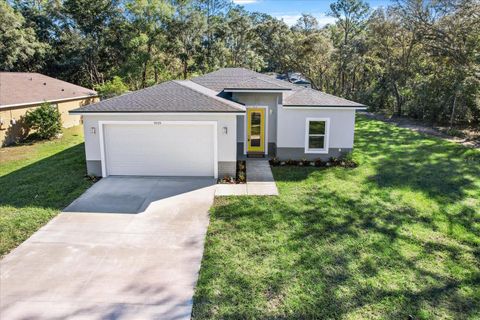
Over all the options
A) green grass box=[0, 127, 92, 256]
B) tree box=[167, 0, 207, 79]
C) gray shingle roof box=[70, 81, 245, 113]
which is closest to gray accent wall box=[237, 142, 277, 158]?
gray shingle roof box=[70, 81, 245, 113]

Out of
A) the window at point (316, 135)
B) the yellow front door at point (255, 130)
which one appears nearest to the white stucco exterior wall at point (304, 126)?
the window at point (316, 135)

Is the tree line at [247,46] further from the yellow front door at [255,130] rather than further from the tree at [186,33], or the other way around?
the yellow front door at [255,130]

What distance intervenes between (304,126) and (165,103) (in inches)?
222

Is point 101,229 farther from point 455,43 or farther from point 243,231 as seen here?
point 455,43

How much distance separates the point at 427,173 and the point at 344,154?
10.2 feet

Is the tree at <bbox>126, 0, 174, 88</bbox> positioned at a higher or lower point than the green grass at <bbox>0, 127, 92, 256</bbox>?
higher

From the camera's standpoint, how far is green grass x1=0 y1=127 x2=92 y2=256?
842 centimetres

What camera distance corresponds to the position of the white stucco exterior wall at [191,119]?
38.7ft

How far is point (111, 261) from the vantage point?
6.94 meters

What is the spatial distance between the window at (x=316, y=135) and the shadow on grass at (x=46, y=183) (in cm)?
849

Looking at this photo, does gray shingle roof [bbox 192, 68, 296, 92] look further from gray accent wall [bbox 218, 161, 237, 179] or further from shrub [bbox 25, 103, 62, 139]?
shrub [bbox 25, 103, 62, 139]

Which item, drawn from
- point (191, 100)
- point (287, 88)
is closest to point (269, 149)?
point (287, 88)

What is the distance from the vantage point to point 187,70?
128ft

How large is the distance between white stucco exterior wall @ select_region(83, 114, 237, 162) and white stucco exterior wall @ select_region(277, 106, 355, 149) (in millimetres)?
2936
